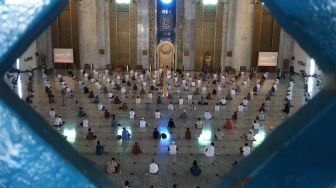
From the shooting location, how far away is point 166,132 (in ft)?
37.1

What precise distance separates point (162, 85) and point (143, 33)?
6.90 meters

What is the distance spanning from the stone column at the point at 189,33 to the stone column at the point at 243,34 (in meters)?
2.58

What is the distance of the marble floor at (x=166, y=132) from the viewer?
834cm

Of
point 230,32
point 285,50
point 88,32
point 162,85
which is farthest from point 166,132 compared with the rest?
point 285,50

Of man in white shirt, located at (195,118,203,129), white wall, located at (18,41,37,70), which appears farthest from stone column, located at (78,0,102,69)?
man in white shirt, located at (195,118,203,129)

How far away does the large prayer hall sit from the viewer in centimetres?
904

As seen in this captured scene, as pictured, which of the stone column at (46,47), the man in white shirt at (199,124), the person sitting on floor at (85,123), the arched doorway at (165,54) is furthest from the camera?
the arched doorway at (165,54)

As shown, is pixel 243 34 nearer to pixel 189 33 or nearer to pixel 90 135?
pixel 189 33

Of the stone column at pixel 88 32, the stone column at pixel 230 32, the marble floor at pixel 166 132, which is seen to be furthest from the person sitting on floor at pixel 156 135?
the stone column at pixel 230 32

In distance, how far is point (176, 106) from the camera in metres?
14.5

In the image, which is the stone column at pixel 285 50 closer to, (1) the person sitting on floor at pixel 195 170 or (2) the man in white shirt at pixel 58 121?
(2) the man in white shirt at pixel 58 121

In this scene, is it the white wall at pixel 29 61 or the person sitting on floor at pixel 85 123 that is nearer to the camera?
the person sitting on floor at pixel 85 123

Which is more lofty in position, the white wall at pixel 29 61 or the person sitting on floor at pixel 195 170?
the white wall at pixel 29 61

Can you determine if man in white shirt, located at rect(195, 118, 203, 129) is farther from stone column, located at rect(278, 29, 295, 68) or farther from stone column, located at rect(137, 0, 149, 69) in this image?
stone column, located at rect(278, 29, 295, 68)
